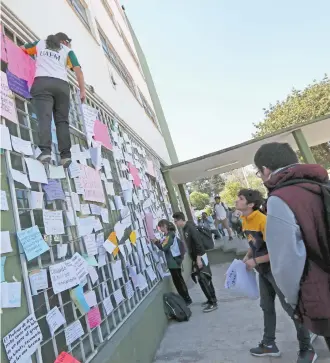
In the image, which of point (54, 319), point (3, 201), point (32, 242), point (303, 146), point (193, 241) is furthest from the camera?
point (303, 146)

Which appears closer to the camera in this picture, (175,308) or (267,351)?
(267,351)

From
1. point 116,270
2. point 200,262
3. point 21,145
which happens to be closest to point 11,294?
point 21,145

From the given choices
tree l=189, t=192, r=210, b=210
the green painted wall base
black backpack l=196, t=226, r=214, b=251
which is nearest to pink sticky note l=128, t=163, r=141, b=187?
black backpack l=196, t=226, r=214, b=251

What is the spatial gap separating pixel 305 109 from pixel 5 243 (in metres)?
25.1

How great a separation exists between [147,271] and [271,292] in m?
2.00

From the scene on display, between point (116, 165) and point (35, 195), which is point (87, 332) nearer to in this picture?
point (35, 195)

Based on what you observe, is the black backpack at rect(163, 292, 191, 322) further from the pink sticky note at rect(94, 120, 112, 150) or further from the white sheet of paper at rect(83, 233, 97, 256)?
the pink sticky note at rect(94, 120, 112, 150)

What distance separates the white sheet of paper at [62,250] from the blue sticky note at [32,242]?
26 centimetres

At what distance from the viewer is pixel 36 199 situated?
2145 millimetres

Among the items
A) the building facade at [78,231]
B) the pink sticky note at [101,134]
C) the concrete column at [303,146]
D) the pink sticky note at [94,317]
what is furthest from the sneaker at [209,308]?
the concrete column at [303,146]

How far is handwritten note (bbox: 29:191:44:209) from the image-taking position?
2.10 meters

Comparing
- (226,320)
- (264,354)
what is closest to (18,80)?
(264,354)

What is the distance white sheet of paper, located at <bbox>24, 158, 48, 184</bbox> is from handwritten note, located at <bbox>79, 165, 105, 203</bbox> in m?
0.64

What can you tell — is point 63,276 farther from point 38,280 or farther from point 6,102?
point 6,102
